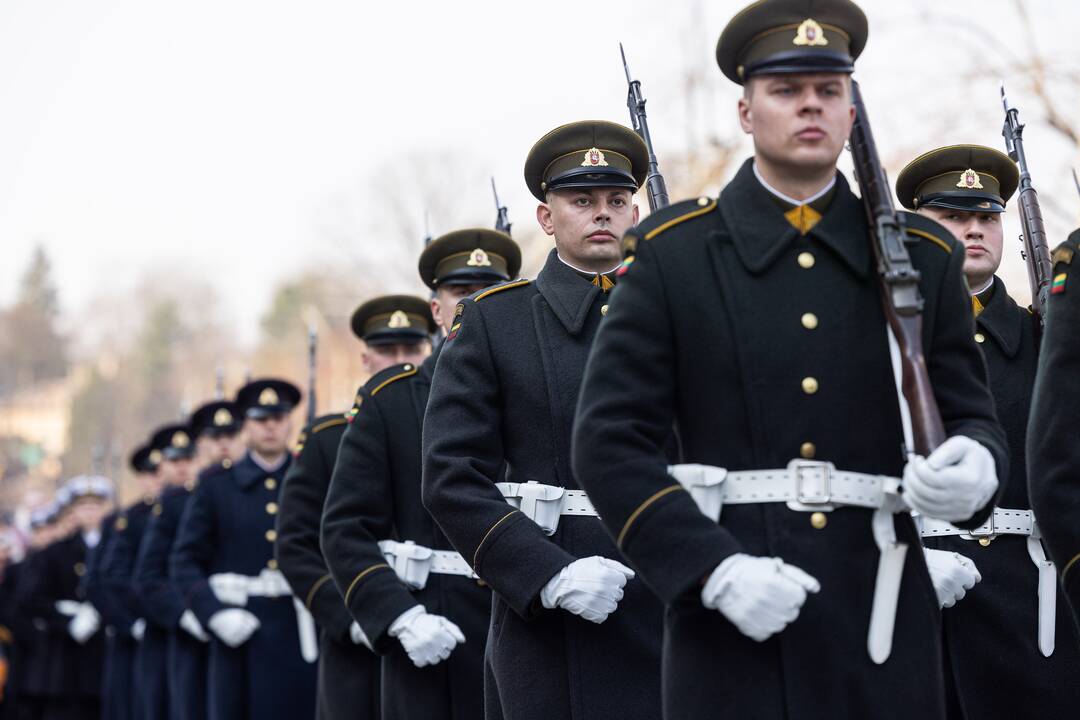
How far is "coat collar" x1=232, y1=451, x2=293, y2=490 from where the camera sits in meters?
10.3

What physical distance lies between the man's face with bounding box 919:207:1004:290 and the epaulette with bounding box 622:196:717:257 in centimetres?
225

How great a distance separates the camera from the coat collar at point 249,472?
10.3 meters

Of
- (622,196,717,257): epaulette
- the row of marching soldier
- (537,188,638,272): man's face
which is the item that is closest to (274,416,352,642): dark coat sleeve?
the row of marching soldier

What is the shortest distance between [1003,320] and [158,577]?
23.7 feet

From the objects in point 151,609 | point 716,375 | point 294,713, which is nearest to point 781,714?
point 716,375

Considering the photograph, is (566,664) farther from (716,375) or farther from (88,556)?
(88,556)

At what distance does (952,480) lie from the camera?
3605 millimetres

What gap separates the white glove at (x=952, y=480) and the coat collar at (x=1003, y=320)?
235 cm

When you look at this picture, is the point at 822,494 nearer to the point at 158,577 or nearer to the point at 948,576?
the point at 948,576

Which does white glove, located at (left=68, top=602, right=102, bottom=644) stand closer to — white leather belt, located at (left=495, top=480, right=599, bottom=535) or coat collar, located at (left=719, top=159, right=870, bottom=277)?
white leather belt, located at (left=495, top=480, right=599, bottom=535)

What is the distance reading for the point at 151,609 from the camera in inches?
446

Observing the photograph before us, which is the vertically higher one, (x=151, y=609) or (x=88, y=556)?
(x=88, y=556)

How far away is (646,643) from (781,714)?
1.35 metres

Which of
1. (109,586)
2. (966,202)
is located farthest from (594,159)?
(109,586)
